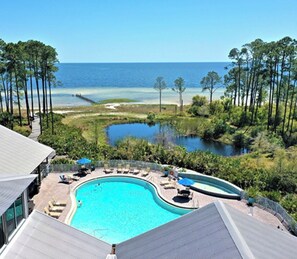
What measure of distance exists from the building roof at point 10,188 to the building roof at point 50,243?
1.22 metres

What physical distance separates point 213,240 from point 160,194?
12852mm

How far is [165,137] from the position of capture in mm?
36906

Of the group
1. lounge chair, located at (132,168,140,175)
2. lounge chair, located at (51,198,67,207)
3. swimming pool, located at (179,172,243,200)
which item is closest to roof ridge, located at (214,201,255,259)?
swimming pool, located at (179,172,243,200)

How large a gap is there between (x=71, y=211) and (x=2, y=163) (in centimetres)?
508

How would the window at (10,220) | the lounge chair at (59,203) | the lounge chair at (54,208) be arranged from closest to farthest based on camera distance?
the window at (10,220), the lounge chair at (54,208), the lounge chair at (59,203)

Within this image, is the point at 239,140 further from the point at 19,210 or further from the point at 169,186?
the point at 19,210

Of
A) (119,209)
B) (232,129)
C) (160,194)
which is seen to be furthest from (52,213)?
(232,129)

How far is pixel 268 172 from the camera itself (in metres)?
22.1

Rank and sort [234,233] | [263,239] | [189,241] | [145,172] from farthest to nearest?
[145,172] < [263,239] < [189,241] < [234,233]

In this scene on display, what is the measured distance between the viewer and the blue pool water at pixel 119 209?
56.5ft

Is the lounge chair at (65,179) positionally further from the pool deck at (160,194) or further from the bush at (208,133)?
the bush at (208,133)

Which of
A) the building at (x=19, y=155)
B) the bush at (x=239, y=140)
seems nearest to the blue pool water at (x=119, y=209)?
the building at (x=19, y=155)

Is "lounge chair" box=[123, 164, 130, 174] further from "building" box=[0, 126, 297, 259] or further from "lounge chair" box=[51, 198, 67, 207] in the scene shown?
"building" box=[0, 126, 297, 259]

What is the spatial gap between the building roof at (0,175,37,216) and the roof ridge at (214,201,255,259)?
6.30 m
